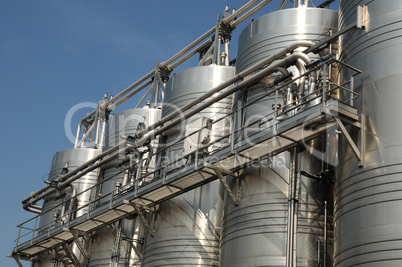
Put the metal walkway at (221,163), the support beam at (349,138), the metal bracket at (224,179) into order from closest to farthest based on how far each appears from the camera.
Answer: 1. the support beam at (349,138)
2. the metal walkway at (221,163)
3. the metal bracket at (224,179)

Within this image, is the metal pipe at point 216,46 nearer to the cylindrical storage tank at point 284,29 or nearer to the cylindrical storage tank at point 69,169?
the cylindrical storage tank at point 284,29

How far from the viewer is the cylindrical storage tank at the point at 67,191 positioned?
34219 mm

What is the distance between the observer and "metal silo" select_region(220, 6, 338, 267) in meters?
18.8

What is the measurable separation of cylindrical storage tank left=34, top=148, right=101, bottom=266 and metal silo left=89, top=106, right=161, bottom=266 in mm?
2434

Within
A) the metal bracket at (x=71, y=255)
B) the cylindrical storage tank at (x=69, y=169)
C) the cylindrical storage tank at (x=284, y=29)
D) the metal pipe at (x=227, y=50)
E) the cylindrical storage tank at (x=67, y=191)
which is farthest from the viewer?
the cylindrical storage tank at (x=69, y=169)

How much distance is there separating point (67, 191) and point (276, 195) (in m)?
18.9

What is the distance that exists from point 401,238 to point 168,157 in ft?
44.1

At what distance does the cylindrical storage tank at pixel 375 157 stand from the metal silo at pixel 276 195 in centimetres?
177

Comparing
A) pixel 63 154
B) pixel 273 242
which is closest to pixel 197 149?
pixel 273 242

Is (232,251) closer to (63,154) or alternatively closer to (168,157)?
(168,157)

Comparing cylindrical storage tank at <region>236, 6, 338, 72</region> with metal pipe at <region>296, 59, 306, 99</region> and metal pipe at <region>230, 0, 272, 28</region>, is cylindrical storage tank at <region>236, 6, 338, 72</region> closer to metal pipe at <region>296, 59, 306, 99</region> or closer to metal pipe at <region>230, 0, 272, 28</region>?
metal pipe at <region>296, 59, 306, 99</region>

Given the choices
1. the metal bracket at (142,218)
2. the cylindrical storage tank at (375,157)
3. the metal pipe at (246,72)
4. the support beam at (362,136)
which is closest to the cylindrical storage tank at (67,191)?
the metal bracket at (142,218)

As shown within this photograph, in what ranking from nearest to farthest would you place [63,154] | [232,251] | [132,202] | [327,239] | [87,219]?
[327,239], [232,251], [132,202], [87,219], [63,154]

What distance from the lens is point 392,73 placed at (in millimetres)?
16609
